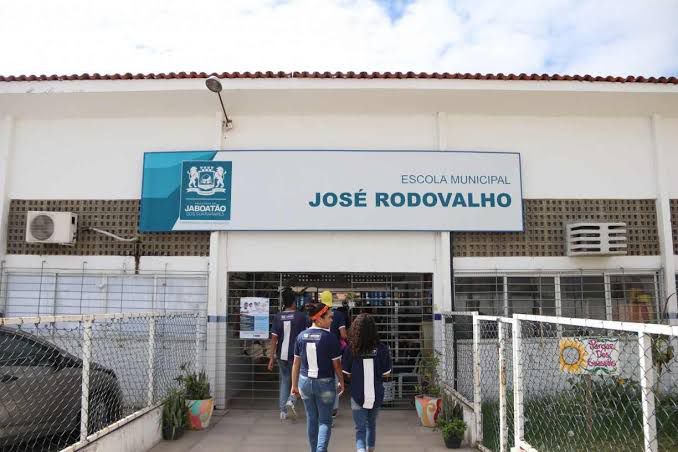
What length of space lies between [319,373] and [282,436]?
199 centimetres

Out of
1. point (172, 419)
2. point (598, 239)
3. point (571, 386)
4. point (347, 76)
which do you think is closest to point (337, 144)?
point (347, 76)

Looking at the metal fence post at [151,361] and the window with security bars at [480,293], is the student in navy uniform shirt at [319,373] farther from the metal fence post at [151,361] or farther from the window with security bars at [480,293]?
the window with security bars at [480,293]

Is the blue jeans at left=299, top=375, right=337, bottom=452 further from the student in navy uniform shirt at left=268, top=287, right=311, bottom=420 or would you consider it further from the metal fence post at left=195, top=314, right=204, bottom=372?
the metal fence post at left=195, top=314, right=204, bottom=372

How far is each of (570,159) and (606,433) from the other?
4140 millimetres

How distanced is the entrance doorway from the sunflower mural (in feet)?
12.9

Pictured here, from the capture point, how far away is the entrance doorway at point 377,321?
323 inches

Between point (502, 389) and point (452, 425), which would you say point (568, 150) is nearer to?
point (452, 425)

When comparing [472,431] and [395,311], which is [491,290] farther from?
[472,431]

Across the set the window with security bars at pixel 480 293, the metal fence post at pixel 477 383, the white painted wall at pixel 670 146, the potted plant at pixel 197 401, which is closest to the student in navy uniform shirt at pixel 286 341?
the potted plant at pixel 197 401

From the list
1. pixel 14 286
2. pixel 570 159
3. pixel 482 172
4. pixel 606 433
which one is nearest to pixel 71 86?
pixel 14 286

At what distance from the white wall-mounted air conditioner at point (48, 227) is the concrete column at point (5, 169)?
0.56 meters

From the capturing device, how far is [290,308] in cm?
743

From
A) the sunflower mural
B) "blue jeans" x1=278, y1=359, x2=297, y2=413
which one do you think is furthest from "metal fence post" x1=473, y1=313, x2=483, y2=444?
"blue jeans" x1=278, y1=359, x2=297, y2=413

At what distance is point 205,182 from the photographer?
8.11 m
